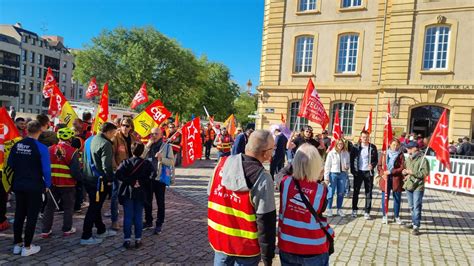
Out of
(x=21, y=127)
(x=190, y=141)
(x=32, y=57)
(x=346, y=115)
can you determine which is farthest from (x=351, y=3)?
(x=32, y=57)

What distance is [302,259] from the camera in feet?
10.2

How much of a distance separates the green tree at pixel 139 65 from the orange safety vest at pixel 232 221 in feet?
109

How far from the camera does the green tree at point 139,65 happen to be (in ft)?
114

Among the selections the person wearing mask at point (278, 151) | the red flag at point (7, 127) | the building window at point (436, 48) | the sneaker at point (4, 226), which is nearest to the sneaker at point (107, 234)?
the sneaker at point (4, 226)

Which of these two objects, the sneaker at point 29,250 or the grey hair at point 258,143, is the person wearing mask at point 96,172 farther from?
the grey hair at point 258,143

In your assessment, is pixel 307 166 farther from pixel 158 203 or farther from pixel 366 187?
pixel 366 187

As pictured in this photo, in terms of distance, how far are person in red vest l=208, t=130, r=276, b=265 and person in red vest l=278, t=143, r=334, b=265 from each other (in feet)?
1.04

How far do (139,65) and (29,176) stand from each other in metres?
31.2

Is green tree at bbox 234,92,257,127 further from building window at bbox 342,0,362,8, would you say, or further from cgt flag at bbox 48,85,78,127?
cgt flag at bbox 48,85,78,127

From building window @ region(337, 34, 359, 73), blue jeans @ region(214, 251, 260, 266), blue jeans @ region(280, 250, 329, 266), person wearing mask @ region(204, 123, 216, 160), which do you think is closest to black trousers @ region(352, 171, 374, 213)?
blue jeans @ region(280, 250, 329, 266)

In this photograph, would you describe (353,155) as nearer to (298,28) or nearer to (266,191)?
(266,191)

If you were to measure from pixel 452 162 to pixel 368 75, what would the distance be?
31.9ft

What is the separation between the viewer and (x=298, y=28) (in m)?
21.9

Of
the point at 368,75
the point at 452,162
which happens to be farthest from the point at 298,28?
the point at 452,162
